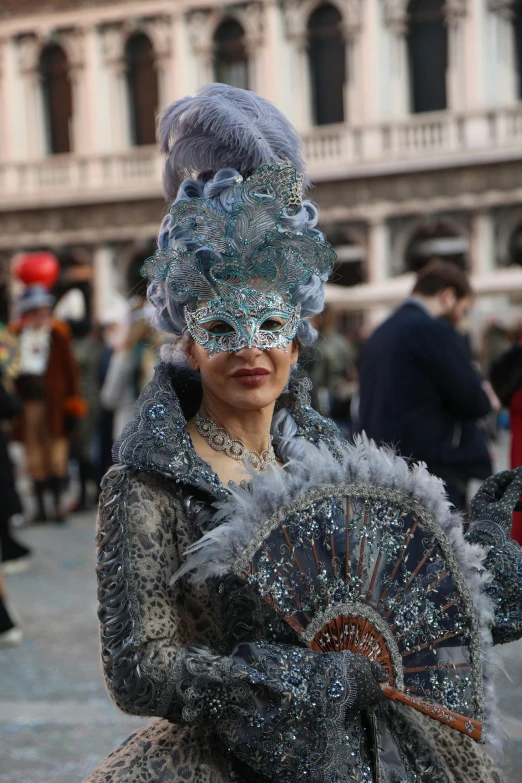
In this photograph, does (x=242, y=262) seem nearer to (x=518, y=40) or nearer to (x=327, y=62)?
(x=518, y=40)

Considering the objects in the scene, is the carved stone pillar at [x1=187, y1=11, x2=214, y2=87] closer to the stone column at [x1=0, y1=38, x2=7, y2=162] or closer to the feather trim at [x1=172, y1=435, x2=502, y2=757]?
the stone column at [x1=0, y1=38, x2=7, y2=162]

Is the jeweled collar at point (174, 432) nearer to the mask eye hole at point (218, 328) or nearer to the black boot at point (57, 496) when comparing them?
the mask eye hole at point (218, 328)

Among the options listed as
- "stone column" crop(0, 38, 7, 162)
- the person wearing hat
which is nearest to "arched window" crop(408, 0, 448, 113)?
"stone column" crop(0, 38, 7, 162)

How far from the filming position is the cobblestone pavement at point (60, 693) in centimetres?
397

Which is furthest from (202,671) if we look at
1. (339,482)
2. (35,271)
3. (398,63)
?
(398,63)

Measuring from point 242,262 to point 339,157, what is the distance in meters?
19.8

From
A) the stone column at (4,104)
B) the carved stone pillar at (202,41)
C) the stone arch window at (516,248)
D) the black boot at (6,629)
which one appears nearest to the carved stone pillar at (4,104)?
the stone column at (4,104)

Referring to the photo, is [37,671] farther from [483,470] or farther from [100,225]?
[100,225]

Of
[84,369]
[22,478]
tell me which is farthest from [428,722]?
[22,478]

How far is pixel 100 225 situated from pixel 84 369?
12.8 meters

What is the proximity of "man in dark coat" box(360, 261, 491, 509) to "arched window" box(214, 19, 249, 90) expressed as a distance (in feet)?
60.3

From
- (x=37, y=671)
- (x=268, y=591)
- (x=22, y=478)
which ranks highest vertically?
(x=268, y=591)

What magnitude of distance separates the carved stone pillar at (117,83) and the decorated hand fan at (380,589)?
22.1 m

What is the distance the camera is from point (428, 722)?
2033 millimetres
